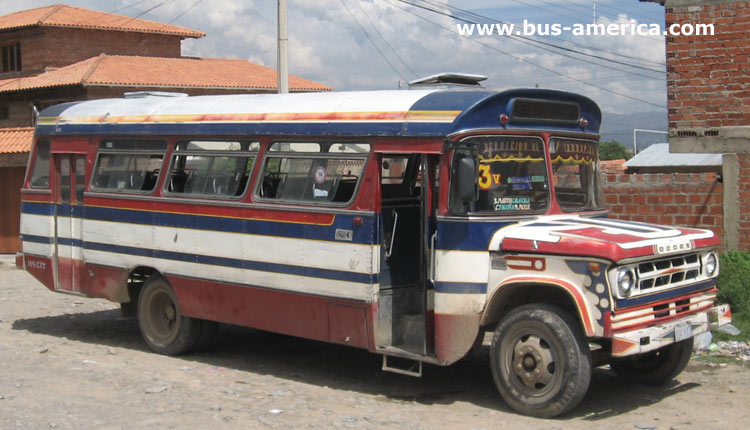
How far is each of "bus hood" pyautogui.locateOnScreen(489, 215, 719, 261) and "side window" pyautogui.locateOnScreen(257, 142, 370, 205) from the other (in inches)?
Answer: 60.4

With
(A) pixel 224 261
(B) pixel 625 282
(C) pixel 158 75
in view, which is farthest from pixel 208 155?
(C) pixel 158 75

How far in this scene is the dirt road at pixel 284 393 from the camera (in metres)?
7.42

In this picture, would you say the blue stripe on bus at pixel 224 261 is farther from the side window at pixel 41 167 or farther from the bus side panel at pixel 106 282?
the side window at pixel 41 167

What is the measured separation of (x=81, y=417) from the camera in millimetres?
7527

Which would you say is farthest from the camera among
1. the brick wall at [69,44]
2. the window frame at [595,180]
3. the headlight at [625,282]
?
the brick wall at [69,44]

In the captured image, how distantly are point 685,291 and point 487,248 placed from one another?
1.72m

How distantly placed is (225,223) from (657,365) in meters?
4.51

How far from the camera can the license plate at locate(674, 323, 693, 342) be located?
745cm

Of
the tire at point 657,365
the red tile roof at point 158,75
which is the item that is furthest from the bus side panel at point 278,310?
the red tile roof at point 158,75

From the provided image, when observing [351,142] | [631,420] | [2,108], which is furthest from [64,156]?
[2,108]

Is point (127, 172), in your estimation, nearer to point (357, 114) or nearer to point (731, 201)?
point (357, 114)

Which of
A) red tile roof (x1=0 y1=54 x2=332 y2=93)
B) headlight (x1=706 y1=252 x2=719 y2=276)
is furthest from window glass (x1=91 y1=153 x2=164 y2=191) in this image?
red tile roof (x1=0 y1=54 x2=332 y2=93)

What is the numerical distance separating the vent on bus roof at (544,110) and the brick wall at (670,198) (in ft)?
11.0

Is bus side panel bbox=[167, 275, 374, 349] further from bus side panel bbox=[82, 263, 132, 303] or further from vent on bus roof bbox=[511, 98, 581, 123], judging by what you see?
vent on bus roof bbox=[511, 98, 581, 123]
